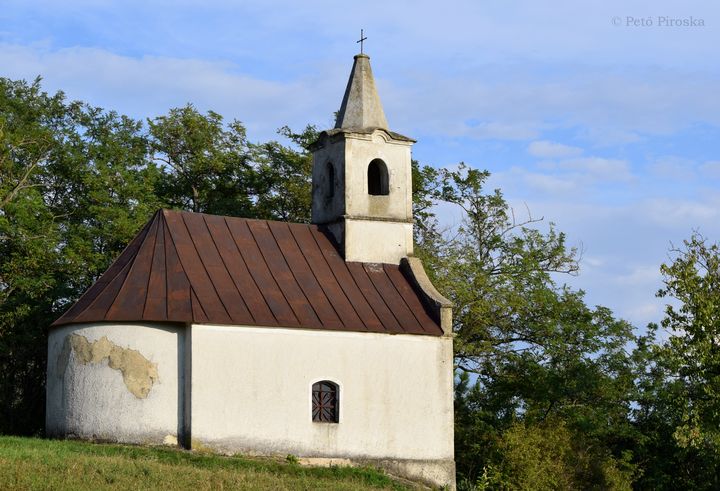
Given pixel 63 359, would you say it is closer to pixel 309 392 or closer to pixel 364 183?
pixel 309 392

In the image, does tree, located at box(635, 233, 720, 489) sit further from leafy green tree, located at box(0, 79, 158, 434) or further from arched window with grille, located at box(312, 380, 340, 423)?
leafy green tree, located at box(0, 79, 158, 434)

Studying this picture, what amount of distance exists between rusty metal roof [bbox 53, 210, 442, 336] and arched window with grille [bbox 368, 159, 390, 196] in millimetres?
1936

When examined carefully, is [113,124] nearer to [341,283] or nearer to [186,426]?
[341,283]

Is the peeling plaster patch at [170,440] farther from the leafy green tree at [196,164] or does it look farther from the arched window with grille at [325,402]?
the leafy green tree at [196,164]

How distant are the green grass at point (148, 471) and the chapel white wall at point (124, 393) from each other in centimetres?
44

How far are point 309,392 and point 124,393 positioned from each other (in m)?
4.12

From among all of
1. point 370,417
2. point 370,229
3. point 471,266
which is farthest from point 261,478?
point 471,266

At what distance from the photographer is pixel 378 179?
31.1 metres

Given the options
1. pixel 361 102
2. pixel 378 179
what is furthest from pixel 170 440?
pixel 361 102

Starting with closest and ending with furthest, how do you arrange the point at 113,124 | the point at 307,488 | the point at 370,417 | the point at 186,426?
the point at 307,488 < the point at 186,426 < the point at 370,417 < the point at 113,124

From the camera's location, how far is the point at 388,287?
2942 centimetres

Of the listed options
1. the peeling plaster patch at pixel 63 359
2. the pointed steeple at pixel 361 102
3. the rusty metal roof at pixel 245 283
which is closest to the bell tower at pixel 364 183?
the pointed steeple at pixel 361 102

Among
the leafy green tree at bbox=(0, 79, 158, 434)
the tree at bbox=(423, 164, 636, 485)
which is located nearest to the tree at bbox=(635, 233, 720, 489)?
the tree at bbox=(423, 164, 636, 485)

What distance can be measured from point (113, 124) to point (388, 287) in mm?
15576
